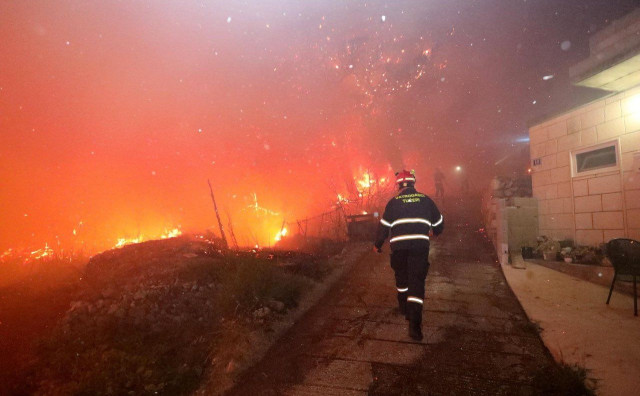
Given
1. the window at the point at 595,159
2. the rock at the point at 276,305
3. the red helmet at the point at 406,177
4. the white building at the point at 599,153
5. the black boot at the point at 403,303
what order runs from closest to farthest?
1. the black boot at the point at 403,303
2. the red helmet at the point at 406,177
3. the rock at the point at 276,305
4. the white building at the point at 599,153
5. the window at the point at 595,159

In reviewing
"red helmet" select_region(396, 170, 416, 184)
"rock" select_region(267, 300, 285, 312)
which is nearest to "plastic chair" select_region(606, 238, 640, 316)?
"red helmet" select_region(396, 170, 416, 184)

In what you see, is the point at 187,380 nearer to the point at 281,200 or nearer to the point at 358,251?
the point at 358,251

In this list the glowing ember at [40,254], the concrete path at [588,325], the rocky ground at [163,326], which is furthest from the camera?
the glowing ember at [40,254]

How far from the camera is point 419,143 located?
4041cm

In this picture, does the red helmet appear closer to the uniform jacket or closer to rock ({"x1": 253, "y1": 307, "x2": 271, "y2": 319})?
the uniform jacket

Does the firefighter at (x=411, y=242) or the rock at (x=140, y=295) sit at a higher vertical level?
the firefighter at (x=411, y=242)

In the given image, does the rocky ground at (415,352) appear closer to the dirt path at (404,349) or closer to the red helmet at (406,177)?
the dirt path at (404,349)

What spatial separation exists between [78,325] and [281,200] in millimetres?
29279

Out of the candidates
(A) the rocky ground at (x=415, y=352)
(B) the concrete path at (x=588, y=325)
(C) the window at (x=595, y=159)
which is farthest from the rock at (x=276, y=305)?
(C) the window at (x=595, y=159)

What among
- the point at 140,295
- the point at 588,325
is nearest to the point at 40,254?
the point at 140,295

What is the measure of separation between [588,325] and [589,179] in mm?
4144

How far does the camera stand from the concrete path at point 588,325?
292 centimetres

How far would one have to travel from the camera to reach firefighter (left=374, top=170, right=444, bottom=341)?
3.84 metres

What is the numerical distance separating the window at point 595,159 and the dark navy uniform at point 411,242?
4.75 m
